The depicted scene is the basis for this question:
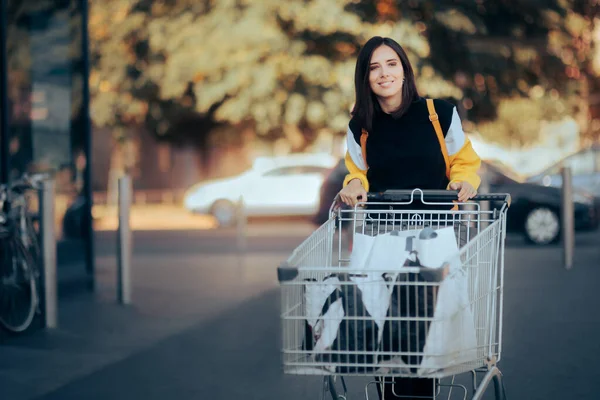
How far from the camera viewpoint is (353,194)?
480cm

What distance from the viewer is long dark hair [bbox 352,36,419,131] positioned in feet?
16.1

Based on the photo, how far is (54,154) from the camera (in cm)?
1181

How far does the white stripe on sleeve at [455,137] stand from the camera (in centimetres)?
491

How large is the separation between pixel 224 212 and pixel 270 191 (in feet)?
3.64

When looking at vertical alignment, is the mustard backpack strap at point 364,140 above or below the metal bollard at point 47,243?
above

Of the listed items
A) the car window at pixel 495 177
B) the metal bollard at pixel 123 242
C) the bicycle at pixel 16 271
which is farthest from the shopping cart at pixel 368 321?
the car window at pixel 495 177

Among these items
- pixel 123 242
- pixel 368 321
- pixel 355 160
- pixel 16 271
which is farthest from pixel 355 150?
pixel 123 242

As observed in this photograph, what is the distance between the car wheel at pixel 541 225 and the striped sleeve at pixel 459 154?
41.7 ft

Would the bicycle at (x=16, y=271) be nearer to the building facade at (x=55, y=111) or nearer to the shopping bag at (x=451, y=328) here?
the building facade at (x=55, y=111)

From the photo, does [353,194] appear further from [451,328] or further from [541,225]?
[541,225]

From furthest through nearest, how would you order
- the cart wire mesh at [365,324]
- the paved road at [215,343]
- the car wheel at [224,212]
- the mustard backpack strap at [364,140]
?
1. the car wheel at [224,212]
2. the paved road at [215,343]
3. the mustard backpack strap at [364,140]
4. the cart wire mesh at [365,324]

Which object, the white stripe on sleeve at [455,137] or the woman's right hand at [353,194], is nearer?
the woman's right hand at [353,194]

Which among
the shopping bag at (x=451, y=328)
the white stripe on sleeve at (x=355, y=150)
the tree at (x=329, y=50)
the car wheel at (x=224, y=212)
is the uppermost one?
the tree at (x=329, y=50)

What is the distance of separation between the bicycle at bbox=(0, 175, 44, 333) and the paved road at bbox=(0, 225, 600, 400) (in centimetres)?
22
